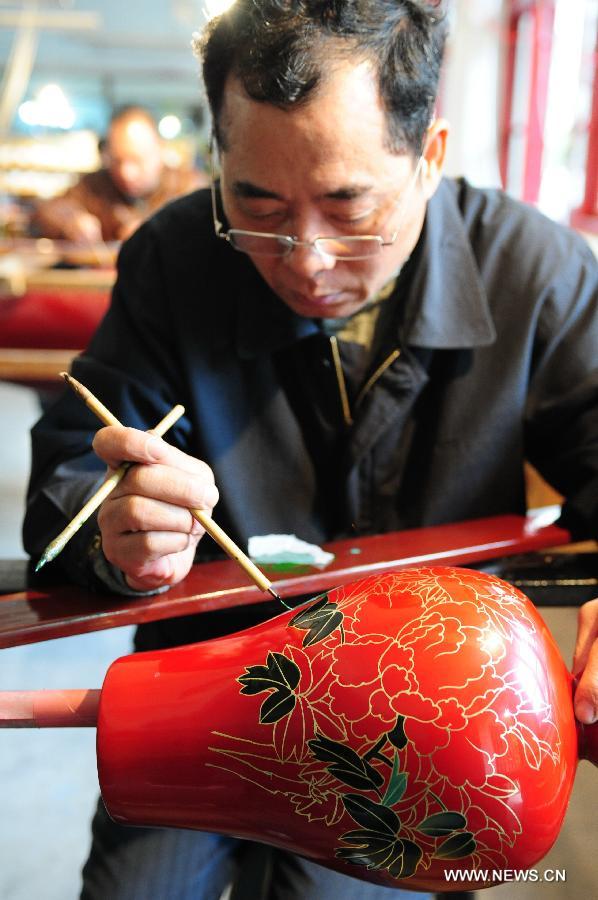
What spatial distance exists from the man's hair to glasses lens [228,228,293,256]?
0.10m

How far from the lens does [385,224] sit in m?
0.96

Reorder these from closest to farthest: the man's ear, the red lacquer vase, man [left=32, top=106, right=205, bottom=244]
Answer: the red lacquer vase
the man's ear
man [left=32, top=106, right=205, bottom=244]

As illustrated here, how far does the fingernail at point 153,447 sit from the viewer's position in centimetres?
70

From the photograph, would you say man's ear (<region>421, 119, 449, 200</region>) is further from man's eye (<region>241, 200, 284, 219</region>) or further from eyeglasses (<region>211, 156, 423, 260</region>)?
man's eye (<region>241, 200, 284, 219</region>)

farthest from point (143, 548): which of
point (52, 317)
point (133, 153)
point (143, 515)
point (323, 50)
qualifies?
point (133, 153)

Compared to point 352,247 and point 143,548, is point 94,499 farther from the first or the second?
point 352,247

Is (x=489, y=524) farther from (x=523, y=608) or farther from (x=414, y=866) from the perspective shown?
(x=414, y=866)

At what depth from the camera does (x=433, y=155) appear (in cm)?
104

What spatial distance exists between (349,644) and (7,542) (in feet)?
8.38

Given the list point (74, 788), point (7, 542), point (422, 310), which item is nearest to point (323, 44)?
point (422, 310)

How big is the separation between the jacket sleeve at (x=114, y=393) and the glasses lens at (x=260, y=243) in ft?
0.75

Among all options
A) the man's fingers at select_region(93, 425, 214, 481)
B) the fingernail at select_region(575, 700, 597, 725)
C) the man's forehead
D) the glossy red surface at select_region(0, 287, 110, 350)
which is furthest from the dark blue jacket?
the glossy red surface at select_region(0, 287, 110, 350)

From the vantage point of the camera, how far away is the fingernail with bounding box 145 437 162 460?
2.28 ft

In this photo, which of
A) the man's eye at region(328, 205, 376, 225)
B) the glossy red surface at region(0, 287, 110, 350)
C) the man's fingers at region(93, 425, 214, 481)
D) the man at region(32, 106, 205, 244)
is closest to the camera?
the man's fingers at region(93, 425, 214, 481)
